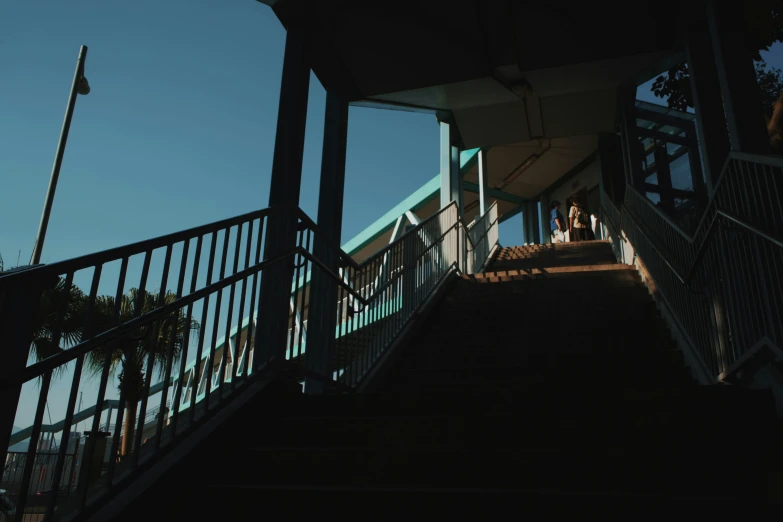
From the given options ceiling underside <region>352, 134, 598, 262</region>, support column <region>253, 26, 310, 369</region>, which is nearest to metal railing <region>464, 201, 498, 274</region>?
ceiling underside <region>352, 134, 598, 262</region>

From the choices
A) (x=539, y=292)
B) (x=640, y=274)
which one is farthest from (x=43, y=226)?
(x=640, y=274)

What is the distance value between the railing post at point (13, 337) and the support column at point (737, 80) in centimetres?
452

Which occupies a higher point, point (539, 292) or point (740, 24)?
point (740, 24)

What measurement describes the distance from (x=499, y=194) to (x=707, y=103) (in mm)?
11963

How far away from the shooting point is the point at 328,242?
14.4 ft

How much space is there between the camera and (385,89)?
660cm

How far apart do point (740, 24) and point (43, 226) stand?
9.37 metres

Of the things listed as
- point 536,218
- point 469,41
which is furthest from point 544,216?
point 469,41

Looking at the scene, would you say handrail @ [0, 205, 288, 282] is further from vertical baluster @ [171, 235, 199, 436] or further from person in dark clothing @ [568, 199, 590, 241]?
person in dark clothing @ [568, 199, 590, 241]

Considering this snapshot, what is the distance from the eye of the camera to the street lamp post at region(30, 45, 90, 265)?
8.76 meters

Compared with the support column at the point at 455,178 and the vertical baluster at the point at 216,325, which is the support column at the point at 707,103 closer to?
the vertical baluster at the point at 216,325

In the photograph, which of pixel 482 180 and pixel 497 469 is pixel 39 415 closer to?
pixel 497 469

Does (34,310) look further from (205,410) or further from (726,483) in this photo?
(726,483)

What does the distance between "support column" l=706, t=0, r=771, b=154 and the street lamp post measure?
30.1 ft
